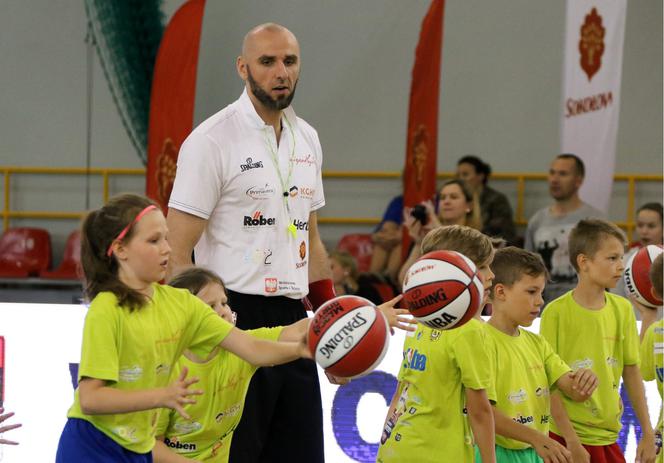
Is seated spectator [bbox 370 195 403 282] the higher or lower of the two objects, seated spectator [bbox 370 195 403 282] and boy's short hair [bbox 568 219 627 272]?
the lower

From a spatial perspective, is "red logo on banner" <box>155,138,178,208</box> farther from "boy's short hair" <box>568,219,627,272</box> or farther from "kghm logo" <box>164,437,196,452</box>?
"kghm logo" <box>164,437,196,452</box>

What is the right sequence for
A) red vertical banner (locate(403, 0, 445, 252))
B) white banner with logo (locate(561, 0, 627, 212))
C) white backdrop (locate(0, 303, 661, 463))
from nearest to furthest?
white backdrop (locate(0, 303, 661, 463))
white banner with logo (locate(561, 0, 627, 212))
red vertical banner (locate(403, 0, 445, 252))

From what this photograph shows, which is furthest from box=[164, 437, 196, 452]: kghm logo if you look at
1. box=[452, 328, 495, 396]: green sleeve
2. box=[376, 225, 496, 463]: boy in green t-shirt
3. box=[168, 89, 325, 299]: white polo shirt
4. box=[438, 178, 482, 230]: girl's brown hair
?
box=[438, 178, 482, 230]: girl's brown hair

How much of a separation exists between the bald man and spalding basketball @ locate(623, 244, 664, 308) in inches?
70.0

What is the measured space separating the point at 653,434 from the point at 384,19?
7.79 meters

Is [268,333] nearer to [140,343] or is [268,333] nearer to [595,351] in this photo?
[140,343]

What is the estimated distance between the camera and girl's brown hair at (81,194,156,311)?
3.52m

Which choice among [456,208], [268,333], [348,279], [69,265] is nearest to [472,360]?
[268,333]

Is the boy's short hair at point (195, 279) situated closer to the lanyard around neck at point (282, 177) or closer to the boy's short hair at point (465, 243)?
the lanyard around neck at point (282, 177)

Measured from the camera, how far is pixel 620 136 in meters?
11.6

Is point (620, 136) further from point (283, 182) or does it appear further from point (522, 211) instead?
point (283, 182)

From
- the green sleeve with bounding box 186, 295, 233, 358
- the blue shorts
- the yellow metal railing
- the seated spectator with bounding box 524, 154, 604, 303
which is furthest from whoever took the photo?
the yellow metal railing

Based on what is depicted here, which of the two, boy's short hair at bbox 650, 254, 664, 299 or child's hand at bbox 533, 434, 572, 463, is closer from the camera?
child's hand at bbox 533, 434, 572, 463

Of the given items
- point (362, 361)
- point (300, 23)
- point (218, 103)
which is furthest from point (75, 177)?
point (362, 361)
